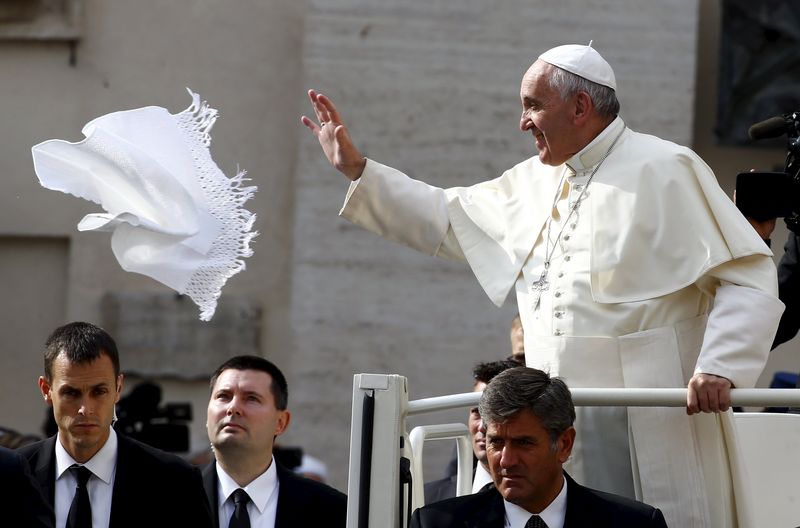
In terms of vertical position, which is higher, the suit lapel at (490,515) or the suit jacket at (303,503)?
the suit jacket at (303,503)

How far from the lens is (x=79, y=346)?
4.20 meters

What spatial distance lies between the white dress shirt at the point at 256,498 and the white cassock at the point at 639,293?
31.9 inches

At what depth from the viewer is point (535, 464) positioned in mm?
3672

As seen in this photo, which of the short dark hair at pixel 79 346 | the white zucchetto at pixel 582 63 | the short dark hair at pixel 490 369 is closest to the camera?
the short dark hair at pixel 79 346

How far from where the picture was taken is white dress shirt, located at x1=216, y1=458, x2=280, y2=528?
4473 mm

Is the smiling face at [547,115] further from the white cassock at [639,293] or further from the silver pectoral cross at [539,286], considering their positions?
the silver pectoral cross at [539,286]

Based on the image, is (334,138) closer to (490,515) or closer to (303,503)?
(303,503)

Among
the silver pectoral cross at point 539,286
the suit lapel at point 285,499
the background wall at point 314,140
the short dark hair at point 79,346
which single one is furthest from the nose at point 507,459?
the background wall at point 314,140

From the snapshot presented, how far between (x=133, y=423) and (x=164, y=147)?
294 cm

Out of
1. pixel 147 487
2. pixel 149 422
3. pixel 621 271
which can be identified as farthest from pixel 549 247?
pixel 149 422

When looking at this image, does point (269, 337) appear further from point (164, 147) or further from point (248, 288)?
point (164, 147)

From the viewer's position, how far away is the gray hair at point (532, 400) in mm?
3693

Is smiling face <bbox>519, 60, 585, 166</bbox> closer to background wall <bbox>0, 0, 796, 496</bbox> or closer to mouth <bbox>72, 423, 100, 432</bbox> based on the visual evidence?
mouth <bbox>72, 423, 100, 432</bbox>

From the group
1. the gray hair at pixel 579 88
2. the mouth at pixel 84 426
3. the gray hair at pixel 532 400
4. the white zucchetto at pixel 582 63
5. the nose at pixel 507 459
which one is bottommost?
the nose at pixel 507 459
